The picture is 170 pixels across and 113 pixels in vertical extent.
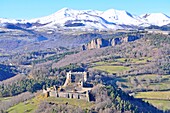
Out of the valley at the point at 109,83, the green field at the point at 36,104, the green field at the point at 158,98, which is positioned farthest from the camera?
the green field at the point at 158,98

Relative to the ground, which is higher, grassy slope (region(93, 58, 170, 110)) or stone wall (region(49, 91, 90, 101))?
stone wall (region(49, 91, 90, 101))

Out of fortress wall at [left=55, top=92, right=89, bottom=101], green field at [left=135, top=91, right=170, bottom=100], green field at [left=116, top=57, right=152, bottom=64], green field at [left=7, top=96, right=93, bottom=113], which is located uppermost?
fortress wall at [left=55, top=92, right=89, bottom=101]

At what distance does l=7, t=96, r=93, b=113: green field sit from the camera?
2707 inches

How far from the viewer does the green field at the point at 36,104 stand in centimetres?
6875

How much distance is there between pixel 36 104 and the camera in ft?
236

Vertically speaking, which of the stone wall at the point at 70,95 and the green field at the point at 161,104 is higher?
the stone wall at the point at 70,95

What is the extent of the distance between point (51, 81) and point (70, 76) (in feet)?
24.3

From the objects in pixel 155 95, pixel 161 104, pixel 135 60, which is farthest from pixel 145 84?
pixel 135 60

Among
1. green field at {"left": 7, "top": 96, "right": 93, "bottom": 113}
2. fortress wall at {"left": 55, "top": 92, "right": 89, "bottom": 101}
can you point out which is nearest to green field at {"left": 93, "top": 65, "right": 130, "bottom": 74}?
green field at {"left": 7, "top": 96, "right": 93, "bottom": 113}

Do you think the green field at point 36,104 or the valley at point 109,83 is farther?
the valley at point 109,83

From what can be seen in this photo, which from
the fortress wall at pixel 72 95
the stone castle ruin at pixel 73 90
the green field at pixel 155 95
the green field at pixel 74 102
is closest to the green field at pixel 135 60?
the green field at pixel 155 95

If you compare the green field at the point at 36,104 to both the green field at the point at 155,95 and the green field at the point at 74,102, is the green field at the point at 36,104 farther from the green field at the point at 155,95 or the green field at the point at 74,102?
the green field at the point at 155,95

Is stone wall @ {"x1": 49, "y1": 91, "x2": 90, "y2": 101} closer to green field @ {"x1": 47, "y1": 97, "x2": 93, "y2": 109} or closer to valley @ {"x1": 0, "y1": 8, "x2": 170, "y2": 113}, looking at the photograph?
valley @ {"x1": 0, "y1": 8, "x2": 170, "y2": 113}

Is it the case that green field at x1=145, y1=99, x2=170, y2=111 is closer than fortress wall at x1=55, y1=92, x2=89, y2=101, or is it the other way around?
fortress wall at x1=55, y1=92, x2=89, y2=101
